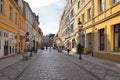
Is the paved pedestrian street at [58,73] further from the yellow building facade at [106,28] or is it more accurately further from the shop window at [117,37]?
the yellow building facade at [106,28]

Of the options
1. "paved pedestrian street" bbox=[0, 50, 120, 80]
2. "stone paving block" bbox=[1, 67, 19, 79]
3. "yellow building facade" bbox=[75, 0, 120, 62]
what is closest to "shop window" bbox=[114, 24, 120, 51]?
"yellow building facade" bbox=[75, 0, 120, 62]

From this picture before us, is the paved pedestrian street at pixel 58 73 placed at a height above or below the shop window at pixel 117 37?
below

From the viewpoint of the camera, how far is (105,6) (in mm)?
21016

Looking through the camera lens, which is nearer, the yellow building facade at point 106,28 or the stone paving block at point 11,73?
the stone paving block at point 11,73

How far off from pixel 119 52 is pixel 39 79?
9.78 meters

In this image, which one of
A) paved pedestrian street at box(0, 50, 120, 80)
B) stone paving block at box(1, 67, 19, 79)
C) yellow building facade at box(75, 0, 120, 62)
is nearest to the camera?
paved pedestrian street at box(0, 50, 120, 80)

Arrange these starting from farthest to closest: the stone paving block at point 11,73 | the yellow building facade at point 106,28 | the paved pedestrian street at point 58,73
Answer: the yellow building facade at point 106,28 → the stone paving block at point 11,73 → the paved pedestrian street at point 58,73

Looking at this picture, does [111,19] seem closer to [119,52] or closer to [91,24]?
[119,52]

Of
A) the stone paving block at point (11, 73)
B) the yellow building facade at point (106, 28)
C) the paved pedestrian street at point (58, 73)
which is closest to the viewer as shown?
the paved pedestrian street at point (58, 73)

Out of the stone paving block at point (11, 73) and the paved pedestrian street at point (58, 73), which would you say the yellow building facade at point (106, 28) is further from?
the stone paving block at point (11, 73)

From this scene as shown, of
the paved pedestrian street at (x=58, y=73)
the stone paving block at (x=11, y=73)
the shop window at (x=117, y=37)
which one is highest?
the shop window at (x=117, y=37)

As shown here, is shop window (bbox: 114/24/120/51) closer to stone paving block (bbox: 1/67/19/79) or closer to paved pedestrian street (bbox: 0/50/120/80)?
paved pedestrian street (bbox: 0/50/120/80)

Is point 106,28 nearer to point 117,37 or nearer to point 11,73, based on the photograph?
point 117,37

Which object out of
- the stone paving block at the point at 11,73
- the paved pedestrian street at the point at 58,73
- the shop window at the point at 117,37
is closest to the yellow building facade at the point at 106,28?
the shop window at the point at 117,37
